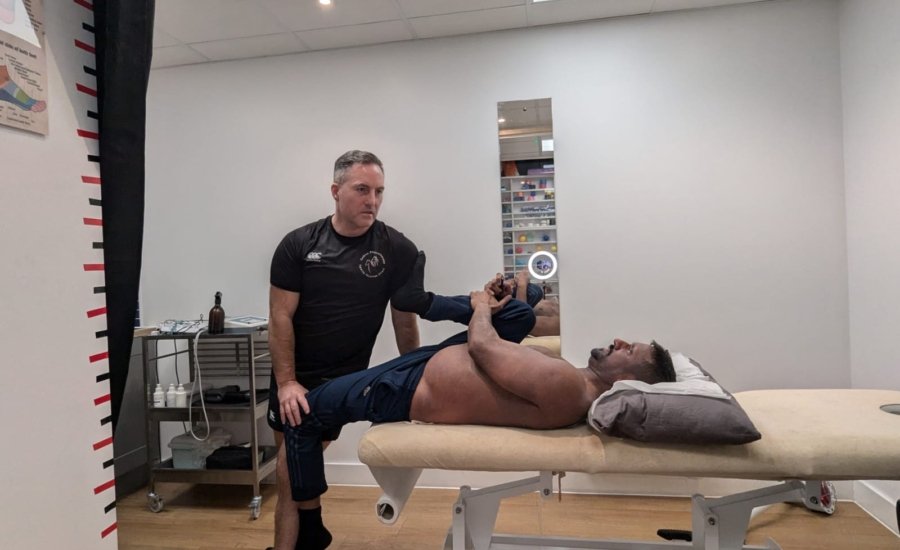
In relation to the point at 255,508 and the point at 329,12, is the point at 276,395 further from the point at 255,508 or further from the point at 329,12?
the point at 329,12

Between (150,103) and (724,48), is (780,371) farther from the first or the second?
(150,103)

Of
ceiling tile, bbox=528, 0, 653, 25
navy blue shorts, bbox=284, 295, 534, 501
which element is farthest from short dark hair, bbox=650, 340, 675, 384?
ceiling tile, bbox=528, 0, 653, 25

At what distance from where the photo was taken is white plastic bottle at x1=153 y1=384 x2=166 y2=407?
8.16ft

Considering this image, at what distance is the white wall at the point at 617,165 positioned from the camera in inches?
89.0

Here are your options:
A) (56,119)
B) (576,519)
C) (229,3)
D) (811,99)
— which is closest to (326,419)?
(56,119)

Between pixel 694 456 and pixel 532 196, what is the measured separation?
4.96 feet

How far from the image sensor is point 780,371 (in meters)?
2.29

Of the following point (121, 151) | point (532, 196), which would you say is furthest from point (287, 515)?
point (532, 196)

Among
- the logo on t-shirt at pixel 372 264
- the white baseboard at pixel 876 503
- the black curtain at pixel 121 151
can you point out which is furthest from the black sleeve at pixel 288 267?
the white baseboard at pixel 876 503

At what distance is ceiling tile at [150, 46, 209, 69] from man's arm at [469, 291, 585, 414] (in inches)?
91.7

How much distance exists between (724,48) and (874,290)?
1.26 meters

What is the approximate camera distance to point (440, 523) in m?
2.17

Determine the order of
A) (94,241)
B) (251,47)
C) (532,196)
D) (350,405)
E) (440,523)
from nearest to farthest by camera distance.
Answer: (94,241)
(350,405)
(440,523)
(532,196)
(251,47)

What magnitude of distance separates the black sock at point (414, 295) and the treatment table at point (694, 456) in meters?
0.46
